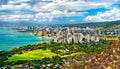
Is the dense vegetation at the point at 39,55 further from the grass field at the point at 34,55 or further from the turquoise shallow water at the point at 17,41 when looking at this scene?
the turquoise shallow water at the point at 17,41

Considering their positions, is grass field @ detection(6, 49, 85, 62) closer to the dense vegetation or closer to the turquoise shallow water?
the dense vegetation

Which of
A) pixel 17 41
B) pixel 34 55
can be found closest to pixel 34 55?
pixel 34 55

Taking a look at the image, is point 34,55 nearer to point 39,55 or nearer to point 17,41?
point 39,55

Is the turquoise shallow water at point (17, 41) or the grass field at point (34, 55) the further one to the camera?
the turquoise shallow water at point (17, 41)

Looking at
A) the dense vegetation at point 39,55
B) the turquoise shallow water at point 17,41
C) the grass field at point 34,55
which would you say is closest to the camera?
the dense vegetation at point 39,55

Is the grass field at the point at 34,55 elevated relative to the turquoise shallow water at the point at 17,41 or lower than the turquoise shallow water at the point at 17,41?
elevated

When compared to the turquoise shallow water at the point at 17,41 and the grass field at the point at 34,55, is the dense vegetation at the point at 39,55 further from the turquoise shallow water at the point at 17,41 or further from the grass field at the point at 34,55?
the turquoise shallow water at the point at 17,41

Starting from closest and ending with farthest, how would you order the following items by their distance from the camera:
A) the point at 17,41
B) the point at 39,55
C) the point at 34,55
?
the point at 34,55 < the point at 39,55 < the point at 17,41

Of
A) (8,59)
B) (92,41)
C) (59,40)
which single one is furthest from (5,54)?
(92,41)

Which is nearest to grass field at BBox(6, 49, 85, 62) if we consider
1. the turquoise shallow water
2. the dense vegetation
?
the dense vegetation

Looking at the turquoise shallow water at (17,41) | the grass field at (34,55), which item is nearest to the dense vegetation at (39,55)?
the grass field at (34,55)

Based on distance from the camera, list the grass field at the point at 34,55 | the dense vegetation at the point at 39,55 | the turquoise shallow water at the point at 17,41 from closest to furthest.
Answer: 1. the dense vegetation at the point at 39,55
2. the grass field at the point at 34,55
3. the turquoise shallow water at the point at 17,41
